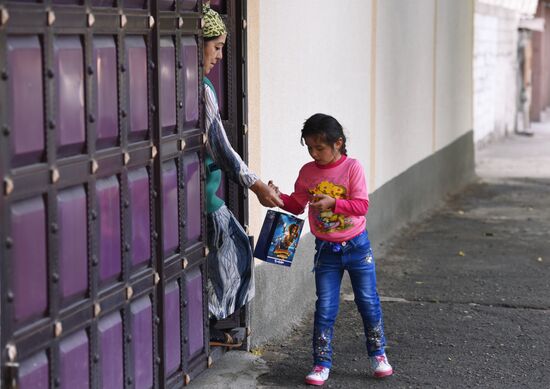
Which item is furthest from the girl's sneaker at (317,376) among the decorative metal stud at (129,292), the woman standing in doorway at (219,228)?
the decorative metal stud at (129,292)

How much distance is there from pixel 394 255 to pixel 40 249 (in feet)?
20.7

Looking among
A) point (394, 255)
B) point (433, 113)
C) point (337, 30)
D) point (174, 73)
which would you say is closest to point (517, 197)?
point (433, 113)

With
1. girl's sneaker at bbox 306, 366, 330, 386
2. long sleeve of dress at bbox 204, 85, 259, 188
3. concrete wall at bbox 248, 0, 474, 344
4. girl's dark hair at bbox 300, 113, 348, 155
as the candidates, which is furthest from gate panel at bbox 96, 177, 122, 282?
concrete wall at bbox 248, 0, 474, 344

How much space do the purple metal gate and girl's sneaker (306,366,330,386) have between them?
1.98 feet

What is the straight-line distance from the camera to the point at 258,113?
21.8 ft

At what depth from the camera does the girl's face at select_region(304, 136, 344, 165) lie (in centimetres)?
577

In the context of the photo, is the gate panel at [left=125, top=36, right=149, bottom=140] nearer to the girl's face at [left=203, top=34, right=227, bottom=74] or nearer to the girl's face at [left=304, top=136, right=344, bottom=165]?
the girl's face at [left=203, top=34, right=227, bottom=74]

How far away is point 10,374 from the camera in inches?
153

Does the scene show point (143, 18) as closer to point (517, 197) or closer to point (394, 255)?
point (394, 255)

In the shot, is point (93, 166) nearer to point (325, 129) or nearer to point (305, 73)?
point (325, 129)

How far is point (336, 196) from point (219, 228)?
2.00 ft

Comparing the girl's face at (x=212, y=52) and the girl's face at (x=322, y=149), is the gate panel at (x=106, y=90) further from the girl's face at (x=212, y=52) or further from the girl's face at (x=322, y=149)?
the girl's face at (x=322, y=149)

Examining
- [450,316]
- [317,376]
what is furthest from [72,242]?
[450,316]

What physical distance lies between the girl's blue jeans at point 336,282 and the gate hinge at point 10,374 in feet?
7.89
